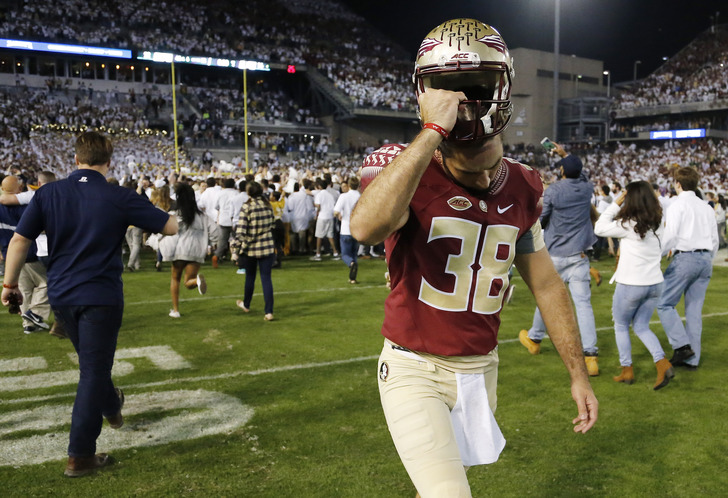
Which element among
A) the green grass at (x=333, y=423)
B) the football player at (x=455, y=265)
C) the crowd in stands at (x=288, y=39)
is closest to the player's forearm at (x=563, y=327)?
the football player at (x=455, y=265)

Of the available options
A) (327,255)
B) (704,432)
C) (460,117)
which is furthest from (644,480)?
(327,255)

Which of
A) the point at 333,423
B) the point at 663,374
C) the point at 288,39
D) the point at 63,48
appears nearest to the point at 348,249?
the point at 663,374

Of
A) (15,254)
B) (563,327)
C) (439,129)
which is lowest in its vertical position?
(563,327)

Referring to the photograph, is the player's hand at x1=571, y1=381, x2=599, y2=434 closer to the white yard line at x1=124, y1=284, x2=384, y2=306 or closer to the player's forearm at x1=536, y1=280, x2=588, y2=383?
the player's forearm at x1=536, y1=280, x2=588, y2=383

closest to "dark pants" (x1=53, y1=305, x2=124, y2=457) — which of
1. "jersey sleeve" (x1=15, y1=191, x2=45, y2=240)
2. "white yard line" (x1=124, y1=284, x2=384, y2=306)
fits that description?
"jersey sleeve" (x1=15, y1=191, x2=45, y2=240)

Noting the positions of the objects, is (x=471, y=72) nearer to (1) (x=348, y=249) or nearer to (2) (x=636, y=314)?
(2) (x=636, y=314)

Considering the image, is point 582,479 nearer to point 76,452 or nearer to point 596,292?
point 76,452

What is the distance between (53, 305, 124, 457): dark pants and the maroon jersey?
8.24 feet

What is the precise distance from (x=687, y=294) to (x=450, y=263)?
17.5 ft

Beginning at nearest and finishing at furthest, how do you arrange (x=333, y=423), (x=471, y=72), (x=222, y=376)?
1. (x=471, y=72)
2. (x=333, y=423)
3. (x=222, y=376)

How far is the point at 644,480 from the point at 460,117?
3.15m

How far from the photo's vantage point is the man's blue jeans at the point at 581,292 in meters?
6.38

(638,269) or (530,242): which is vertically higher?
(530,242)

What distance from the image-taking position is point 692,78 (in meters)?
54.5
